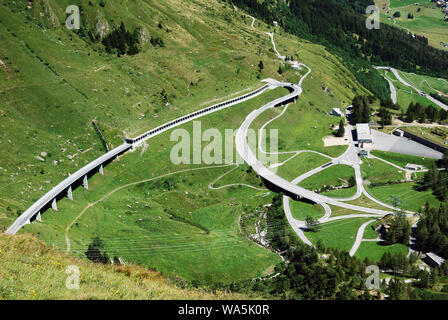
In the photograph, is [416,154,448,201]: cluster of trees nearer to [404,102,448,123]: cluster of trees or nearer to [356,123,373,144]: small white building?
[356,123,373,144]: small white building

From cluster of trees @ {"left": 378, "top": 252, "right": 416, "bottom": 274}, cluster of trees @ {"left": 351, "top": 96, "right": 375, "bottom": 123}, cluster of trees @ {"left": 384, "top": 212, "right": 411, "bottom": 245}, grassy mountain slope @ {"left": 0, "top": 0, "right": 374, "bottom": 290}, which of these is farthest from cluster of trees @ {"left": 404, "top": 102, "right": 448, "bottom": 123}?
cluster of trees @ {"left": 378, "top": 252, "right": 416, "bottom": 274}

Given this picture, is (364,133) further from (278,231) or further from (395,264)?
(395,264)

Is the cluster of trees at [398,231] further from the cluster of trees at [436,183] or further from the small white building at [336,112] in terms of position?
the small white building at [336,112]
